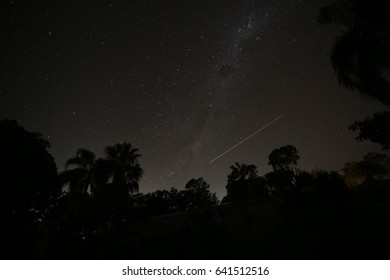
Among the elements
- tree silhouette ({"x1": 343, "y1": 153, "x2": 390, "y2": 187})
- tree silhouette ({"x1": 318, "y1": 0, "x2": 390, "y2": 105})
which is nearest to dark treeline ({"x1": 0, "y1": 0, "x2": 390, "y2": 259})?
tree silhouette ({"x1": 318, "y1": 0, "x2": 390, "y2": 105})

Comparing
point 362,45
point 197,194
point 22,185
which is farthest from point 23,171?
point 197,194

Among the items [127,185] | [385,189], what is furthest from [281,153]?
[127,185]

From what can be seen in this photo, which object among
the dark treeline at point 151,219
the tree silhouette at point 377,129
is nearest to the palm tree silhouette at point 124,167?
the dark treeline at point 151,219

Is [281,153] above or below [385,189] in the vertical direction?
above

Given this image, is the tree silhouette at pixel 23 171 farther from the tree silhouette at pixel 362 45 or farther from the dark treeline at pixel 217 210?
the tree silhouette at pixel 362 45

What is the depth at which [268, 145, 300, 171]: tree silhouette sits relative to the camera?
48.5 meters

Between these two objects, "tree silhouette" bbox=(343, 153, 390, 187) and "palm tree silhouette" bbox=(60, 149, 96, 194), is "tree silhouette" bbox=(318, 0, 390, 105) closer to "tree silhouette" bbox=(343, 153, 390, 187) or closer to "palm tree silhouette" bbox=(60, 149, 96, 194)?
"palm tree silhouette" bbox=(60, 149, 96, 194)

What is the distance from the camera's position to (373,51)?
11.8 meters

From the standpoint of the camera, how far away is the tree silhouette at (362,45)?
37.5 feet

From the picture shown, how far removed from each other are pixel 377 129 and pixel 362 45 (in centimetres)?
712

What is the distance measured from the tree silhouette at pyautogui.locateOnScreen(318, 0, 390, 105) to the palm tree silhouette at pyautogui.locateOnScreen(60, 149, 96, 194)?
69.9 feet

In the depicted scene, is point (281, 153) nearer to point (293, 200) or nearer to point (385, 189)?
point (385, 189)

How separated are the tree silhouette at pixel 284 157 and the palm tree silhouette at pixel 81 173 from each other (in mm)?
34493
